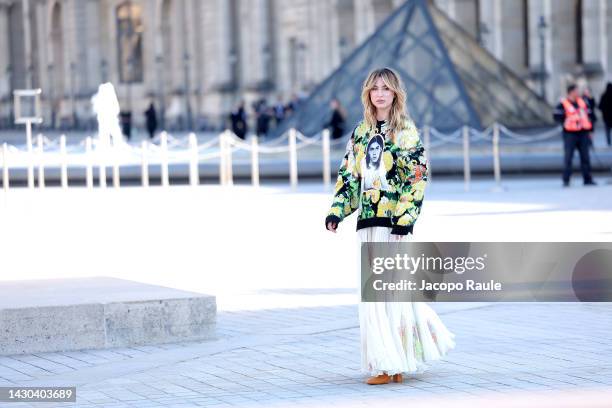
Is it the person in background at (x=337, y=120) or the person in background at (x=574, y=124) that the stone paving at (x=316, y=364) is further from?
the person in background at (x=337, y=120)

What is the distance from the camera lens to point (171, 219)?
2250cm

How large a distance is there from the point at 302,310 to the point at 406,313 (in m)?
3.61

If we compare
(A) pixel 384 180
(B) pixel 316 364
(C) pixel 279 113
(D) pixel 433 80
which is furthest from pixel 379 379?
(C) pixel 279 113

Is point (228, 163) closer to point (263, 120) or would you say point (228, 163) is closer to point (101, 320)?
point (101, 320)

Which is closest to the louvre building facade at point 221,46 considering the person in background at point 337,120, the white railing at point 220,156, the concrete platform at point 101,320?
the white railing at point 220,156

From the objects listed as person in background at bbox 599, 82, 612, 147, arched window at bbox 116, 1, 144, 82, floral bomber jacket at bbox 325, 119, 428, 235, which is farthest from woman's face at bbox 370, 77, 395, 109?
arched window at bbox 116, 1, 144, 82

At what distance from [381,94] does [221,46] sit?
61.6 metres

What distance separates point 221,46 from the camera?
70.0 m

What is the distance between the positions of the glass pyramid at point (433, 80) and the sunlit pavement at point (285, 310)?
11.0m

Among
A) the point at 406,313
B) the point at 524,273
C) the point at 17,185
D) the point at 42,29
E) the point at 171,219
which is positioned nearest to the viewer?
the point at 406,313

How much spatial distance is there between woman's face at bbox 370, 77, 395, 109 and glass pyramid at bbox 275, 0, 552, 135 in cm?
2677

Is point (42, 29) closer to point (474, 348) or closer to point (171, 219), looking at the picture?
point (171, 219)

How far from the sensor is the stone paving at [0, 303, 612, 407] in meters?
8.71

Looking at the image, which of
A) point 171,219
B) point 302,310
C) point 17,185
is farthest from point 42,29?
point 302,310
